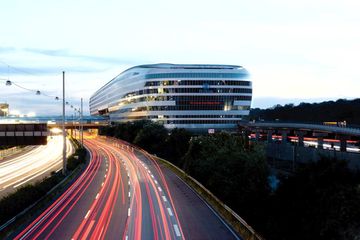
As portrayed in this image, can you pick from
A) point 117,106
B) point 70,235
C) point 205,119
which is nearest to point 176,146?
point 70,235

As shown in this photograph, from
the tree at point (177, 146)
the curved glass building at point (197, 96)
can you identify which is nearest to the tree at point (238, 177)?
the tree at point (177, 146)

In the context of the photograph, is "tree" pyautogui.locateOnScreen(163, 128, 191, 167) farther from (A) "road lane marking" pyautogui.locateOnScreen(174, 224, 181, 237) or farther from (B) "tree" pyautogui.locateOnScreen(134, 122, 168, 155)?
(A) "road lane marking" pyautogui.locateOnScreen(174, 224, 181, 237)

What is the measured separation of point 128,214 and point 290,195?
11482 millimetres

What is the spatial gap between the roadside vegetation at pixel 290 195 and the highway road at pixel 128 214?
2870 mm

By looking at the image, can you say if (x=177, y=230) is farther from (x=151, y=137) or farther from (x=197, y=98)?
(x=197, y=98)

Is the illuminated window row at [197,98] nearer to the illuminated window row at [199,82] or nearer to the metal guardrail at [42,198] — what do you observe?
the illuminated window row at [199,82]

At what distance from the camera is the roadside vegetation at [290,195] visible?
66.4ft

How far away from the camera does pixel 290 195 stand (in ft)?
82.6

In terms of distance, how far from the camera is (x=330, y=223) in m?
19.8

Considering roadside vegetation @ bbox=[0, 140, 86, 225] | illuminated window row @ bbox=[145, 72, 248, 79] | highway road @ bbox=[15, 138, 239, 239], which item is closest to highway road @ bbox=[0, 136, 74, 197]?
roadside vegetation @ bbox=[0, 140, 86, 225]

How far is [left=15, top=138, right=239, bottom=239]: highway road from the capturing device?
2355 centimetres

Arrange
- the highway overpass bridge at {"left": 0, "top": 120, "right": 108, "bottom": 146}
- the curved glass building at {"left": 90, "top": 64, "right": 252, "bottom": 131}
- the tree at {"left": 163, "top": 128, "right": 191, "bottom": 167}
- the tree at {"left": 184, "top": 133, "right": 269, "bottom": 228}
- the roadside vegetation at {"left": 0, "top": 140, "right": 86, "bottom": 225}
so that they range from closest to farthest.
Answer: the roadside vegetation at {"left": 0, "top": 140, "right": 86, "bottom": 225} → the tree at {"left": 184, "top": 133, "right": 269, "bottom": 228} → the highway overpass bridge at {"left": 0, "top": 120, "right": 108, "bottom": 146} → the tree at {"left": 163, "top": 128, "right": 191, "bottom": 167} → the curved glass building at {"left": 90, "top": 64, "right": 252, "bottom": 131}

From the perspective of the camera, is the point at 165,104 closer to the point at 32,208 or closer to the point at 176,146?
the point at 176,146

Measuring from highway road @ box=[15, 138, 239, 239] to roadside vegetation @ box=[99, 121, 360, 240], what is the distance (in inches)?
113
